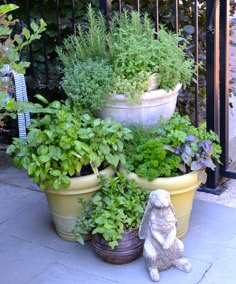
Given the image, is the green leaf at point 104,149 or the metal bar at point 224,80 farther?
the metal bar at point 224,80

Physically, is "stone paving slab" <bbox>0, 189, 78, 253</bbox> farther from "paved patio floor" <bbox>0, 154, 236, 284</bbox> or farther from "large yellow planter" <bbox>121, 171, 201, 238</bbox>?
"large yellow planter" <bbox>121, 171, 201, 238</bbox>

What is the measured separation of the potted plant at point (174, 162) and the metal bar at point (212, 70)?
1.48 feet

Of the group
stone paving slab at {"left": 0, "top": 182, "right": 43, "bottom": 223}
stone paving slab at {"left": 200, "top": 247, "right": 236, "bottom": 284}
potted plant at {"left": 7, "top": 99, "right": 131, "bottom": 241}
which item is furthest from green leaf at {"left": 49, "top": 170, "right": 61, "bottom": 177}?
stone paving slab at {"left": 200, "top": 247, "right": 236, "bottom": 284}

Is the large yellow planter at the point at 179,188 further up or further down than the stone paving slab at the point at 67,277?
further up

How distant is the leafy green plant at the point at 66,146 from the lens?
2609 millimetres

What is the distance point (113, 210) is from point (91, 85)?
695 millimetres

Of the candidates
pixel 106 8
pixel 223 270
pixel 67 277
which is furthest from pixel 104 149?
pixel 106 8

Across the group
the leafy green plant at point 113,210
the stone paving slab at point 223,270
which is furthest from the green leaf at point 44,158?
the stone paving slab at point 223,270

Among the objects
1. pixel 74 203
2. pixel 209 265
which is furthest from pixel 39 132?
pixel 209 265

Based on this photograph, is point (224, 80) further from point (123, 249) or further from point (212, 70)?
point (123, 249)

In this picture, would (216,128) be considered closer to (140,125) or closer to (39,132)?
(140,125)

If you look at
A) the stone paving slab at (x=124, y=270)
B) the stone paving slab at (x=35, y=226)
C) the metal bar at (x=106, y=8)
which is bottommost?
the stone paving slab at (x=124, y=270)

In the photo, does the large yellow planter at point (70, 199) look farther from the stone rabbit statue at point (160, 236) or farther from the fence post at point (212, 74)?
the fence post at point (212, 74)

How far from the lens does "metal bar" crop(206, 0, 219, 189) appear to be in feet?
10.2
